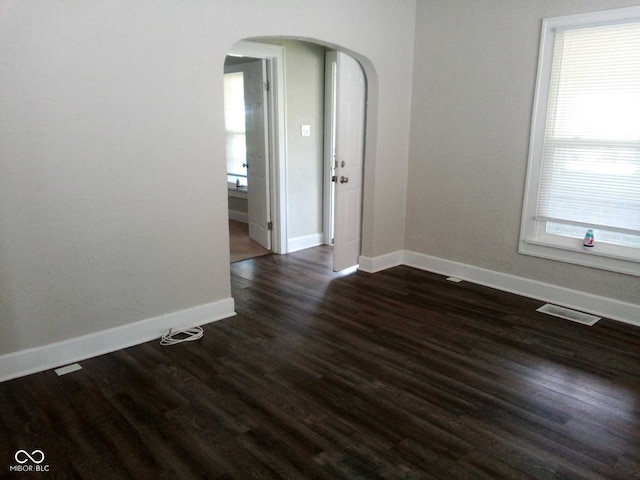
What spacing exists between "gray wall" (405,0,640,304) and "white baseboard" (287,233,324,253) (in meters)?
1.35

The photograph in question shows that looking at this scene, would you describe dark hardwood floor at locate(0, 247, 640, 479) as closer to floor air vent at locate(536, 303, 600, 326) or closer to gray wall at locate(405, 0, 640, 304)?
floor air vent at locate(536, 303, 600, 326)

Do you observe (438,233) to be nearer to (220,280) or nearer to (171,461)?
(220,280)

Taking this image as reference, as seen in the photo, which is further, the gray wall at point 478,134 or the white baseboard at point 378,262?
the white baseboard at point 378,262

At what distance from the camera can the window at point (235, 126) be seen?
7043mm

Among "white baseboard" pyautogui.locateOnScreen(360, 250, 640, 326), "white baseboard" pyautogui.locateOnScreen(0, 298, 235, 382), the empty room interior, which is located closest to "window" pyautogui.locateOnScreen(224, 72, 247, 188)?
the empty room interior

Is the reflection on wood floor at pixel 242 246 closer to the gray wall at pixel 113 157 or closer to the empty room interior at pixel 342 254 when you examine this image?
the empty room interior at pixel 342 254

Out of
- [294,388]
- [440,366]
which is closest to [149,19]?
[294,388]

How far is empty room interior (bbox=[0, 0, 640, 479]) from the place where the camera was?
7.79 feet

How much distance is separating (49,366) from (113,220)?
95cm

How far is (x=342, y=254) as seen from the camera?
193 inches

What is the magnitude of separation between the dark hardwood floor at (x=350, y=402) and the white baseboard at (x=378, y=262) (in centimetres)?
103

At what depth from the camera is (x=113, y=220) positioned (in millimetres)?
3068

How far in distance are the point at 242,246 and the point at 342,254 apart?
154cm

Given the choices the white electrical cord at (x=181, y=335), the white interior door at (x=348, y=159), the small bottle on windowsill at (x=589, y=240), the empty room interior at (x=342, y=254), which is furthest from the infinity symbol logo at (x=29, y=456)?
the small bottle on windowsill at (x=589, y=240)
